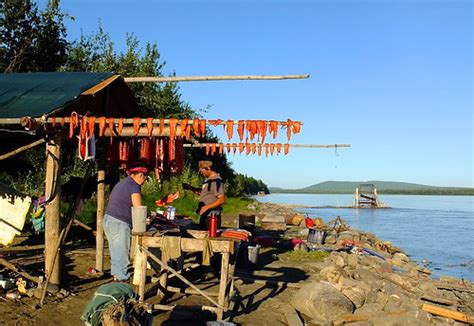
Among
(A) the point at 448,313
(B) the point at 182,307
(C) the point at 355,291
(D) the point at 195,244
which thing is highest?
(D) the point at 195,244

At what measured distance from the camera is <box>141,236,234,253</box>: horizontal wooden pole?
259 inches

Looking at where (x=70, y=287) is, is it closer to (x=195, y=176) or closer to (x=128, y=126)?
(x=128, y=126)

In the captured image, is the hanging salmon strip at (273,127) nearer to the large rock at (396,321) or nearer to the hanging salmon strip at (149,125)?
the hanging salmon strip at (149,125)

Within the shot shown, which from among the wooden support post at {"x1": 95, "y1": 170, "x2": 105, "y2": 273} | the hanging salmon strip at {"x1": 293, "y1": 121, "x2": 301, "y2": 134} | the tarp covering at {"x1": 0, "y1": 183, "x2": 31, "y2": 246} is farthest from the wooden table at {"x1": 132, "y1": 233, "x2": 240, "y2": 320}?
the tarp covering at {"x1": 0, "y1": 183, "x2": 31, "y2": 246}

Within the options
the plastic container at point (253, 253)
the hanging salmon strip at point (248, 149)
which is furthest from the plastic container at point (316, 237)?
the hanging salmon strip at point (248, 149)

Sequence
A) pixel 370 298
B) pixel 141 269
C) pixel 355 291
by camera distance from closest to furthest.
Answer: pixel 141 269 → pixel 355 291 → pixel 370 298

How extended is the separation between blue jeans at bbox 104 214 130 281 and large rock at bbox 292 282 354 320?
114 inches

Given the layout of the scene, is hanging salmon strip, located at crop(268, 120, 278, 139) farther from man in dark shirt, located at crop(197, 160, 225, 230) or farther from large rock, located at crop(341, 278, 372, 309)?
large rock, located at crop(341, 278, 372, 309)

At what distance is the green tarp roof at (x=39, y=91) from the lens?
25.0ft

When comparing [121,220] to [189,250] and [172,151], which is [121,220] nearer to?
[189,250]

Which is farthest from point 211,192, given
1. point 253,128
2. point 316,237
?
point 316,237

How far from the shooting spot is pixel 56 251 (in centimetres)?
754

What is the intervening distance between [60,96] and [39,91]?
0.73m

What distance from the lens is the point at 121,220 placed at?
7.50 meters
